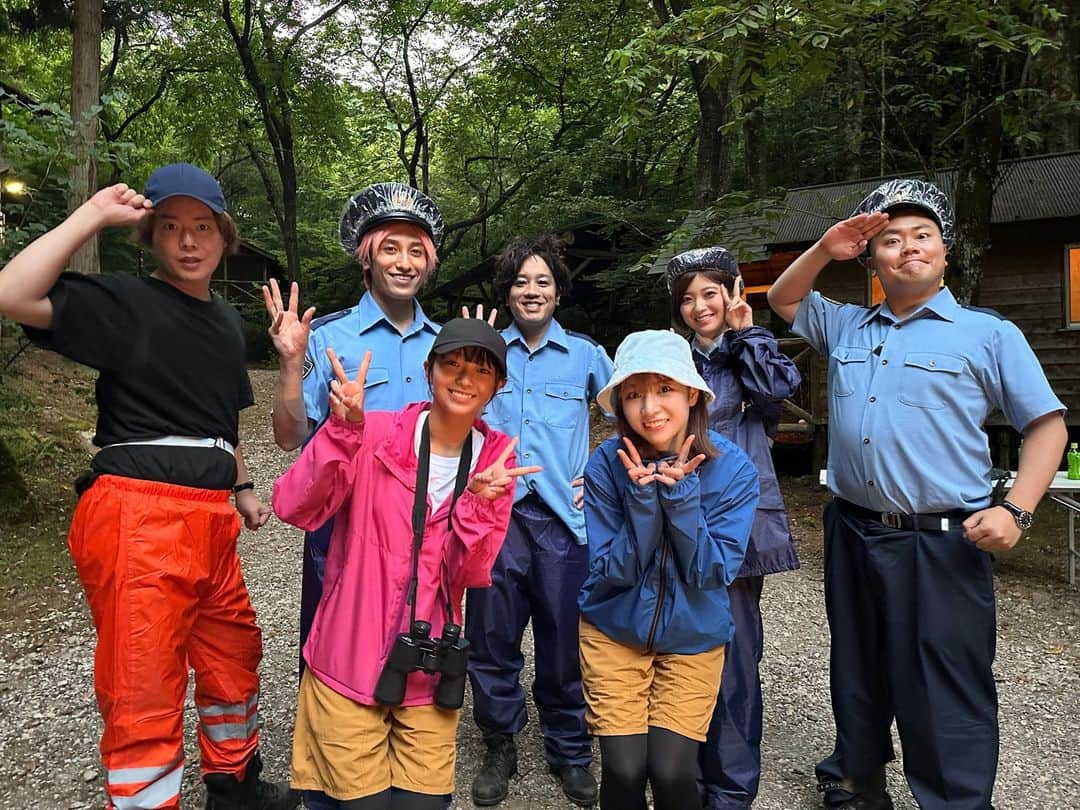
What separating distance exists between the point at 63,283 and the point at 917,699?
3034 mm

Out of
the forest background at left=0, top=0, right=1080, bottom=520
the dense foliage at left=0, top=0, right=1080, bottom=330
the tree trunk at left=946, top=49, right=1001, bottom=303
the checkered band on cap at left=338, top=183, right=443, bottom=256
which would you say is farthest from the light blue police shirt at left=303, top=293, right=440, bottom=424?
the tree trunk at left=946, top=49, right=1001, bottom=303

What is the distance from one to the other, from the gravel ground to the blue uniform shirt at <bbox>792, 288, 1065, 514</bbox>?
4.72ft

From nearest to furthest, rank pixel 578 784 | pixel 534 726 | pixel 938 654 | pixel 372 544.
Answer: pixel 372 544
pixel 938 654
pixel 578 784
pixel 534 726

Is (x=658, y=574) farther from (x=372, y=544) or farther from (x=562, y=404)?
(x=562, y=404)

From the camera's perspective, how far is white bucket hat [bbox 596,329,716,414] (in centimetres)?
235

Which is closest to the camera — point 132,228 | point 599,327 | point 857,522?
point 132,228

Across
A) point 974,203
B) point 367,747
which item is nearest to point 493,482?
point 367,747

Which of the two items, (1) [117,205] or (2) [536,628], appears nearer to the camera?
(1) [117,205]

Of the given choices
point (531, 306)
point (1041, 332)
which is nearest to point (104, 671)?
point (531, 306)

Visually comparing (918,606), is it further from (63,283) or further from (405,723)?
(63,283)

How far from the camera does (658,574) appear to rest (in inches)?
94.0

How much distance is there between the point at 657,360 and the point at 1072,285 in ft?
39.2

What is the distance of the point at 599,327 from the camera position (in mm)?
18984

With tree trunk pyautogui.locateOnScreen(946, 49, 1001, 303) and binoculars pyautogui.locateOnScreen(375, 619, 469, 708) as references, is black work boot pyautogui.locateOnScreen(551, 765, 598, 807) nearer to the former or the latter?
binoculars pyautogui.locateOnScreen(375, 619, 469, 708)
